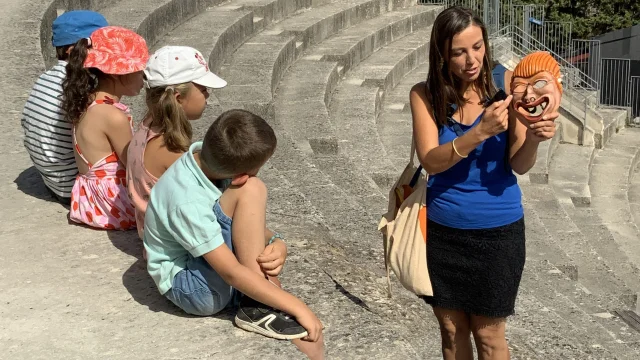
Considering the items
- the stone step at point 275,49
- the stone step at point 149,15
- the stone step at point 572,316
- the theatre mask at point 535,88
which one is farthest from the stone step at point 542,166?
the theatre mask at point 535,88

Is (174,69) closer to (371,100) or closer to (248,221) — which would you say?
(248,221)

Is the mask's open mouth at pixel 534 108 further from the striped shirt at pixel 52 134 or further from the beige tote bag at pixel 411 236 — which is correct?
the striped shirt at pixel 52 134

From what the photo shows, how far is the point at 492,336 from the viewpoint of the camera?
3.26m

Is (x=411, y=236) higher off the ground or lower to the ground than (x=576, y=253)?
higher

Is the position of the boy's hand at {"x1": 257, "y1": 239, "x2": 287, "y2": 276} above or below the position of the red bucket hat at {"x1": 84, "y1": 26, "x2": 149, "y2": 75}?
below

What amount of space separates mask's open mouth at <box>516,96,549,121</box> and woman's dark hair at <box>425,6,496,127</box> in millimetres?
223

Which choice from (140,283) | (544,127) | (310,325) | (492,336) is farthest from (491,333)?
(140,283)

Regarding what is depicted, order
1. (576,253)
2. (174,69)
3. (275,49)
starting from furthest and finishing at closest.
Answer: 1. (275,49)
2. (576,253)
3. (174,69)

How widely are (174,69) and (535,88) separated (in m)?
1.38

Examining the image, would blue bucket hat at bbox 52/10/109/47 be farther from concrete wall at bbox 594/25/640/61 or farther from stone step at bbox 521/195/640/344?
concrete wall at bbox 594/25/640/61

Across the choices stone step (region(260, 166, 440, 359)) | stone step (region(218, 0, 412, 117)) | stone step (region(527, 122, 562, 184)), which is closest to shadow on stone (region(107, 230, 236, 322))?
stone step (region(260, 166, 440, 359))

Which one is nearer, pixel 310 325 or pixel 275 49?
pixel 310 325

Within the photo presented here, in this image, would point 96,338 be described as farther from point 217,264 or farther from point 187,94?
point 187,94

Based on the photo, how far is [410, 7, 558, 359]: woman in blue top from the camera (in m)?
3.14
